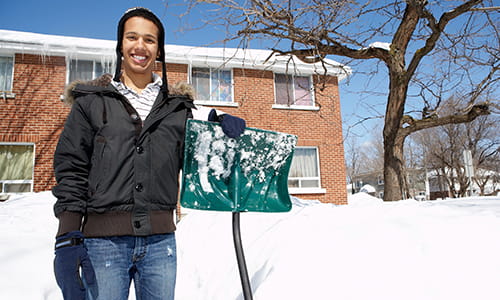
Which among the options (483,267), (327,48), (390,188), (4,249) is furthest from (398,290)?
(327,48)

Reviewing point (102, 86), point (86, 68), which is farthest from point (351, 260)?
point (86, 68)

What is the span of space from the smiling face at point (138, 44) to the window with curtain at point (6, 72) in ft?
32.0

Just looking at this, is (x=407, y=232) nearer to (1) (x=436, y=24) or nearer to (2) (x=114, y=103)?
(2) (x=114, y=103)

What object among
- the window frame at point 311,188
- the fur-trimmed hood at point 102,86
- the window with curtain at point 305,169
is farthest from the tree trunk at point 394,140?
the fur-trimmed hood at point 102,86

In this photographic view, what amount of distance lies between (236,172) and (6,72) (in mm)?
10234

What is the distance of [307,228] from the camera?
3578 mm

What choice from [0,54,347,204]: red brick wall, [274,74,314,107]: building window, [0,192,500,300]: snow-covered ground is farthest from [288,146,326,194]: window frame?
[0,192,500,300]: snow-covered ground

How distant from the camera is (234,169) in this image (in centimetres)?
202

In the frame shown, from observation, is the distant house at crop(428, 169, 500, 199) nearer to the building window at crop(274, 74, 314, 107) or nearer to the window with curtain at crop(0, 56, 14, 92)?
the building window at crop(274, 74, 314, 107)

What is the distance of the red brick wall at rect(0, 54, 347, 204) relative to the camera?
9062 mm

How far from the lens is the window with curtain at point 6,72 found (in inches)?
366

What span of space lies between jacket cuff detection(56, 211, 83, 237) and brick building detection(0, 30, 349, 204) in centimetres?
623

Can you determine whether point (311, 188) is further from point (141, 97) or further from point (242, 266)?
point (141, 97)

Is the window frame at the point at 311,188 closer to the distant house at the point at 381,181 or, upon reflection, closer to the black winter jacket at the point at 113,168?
the black winter jacket at the point at 113,168
